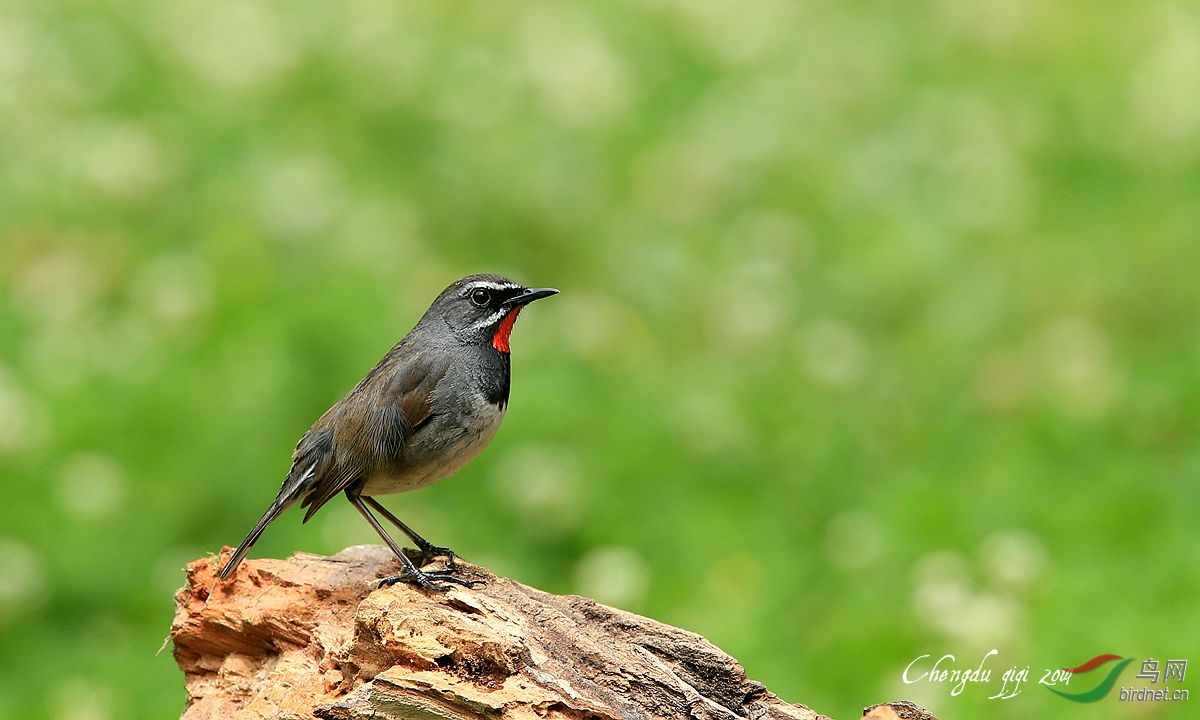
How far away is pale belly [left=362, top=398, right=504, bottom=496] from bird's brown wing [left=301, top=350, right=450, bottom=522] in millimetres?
55

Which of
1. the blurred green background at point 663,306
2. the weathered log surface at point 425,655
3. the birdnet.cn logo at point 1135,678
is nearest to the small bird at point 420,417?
the weathered log surface at point 425,655

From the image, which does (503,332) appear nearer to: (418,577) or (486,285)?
(486,285)

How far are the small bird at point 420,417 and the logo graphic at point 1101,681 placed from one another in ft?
11.4

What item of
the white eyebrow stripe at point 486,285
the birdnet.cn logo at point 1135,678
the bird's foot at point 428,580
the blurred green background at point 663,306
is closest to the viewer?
the bird's foot at point 428,580

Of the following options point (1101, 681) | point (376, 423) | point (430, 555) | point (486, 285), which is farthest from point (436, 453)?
point (1101, 681)

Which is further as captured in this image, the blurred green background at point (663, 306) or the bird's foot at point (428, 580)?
the blurred green background at point (663, 306)

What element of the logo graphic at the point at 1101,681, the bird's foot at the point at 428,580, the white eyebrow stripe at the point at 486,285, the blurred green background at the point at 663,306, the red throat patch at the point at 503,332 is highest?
the blurred green background at the point at 663,306

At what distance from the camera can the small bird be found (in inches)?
248

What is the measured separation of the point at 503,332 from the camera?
6.77 metres

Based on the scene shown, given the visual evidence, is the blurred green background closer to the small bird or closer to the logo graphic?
the logo graphic

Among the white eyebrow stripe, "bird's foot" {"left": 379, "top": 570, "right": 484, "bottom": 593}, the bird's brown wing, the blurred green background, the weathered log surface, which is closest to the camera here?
the weathered log surface

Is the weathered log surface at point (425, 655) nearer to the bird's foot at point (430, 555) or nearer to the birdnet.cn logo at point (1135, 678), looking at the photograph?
the bird's foot at point (430, 555)

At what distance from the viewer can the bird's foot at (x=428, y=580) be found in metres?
5.52

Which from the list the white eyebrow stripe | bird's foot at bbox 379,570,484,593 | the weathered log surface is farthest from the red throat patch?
bird's foot at bbox 379,570,484,593
